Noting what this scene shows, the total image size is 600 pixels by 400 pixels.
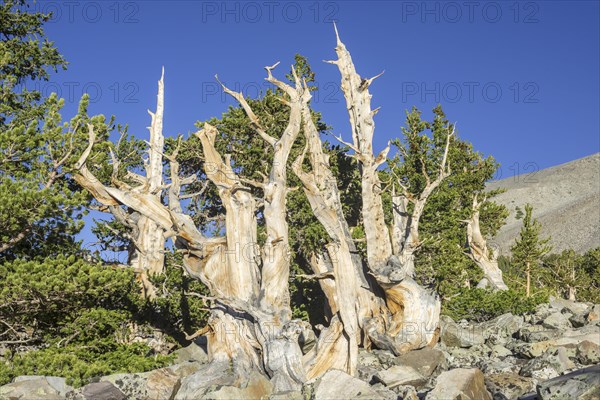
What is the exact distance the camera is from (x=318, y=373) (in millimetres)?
13641

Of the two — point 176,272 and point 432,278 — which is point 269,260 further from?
point 432,278

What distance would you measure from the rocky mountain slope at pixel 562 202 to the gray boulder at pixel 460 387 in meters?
71.8

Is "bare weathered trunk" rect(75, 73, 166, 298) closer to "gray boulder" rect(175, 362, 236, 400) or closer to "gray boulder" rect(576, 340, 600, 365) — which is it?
"gray boulder" rect(175, 362, 236, 400)

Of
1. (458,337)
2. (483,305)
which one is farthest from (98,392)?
(483,305)

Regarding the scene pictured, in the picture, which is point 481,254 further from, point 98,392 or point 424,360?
point 98,392

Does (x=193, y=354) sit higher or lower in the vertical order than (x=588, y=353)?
higher

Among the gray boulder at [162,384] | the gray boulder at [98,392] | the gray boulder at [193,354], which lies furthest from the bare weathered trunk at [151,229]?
the gray boulder at [98,392]

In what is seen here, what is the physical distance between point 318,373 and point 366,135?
749 cm

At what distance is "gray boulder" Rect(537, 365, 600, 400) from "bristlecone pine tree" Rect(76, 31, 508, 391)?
16.8ft

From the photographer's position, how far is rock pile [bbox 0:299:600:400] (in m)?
10.6

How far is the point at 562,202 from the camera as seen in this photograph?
133375mm

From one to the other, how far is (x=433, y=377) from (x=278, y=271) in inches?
160

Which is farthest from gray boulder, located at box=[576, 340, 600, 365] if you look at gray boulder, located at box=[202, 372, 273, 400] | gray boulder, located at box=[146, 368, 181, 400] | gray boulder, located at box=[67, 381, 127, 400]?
gray boulder, located at box=[67, 381, 127, 400]

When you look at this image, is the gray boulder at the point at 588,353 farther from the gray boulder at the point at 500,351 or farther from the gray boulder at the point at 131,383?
the gray boulder at the point at 131,383
